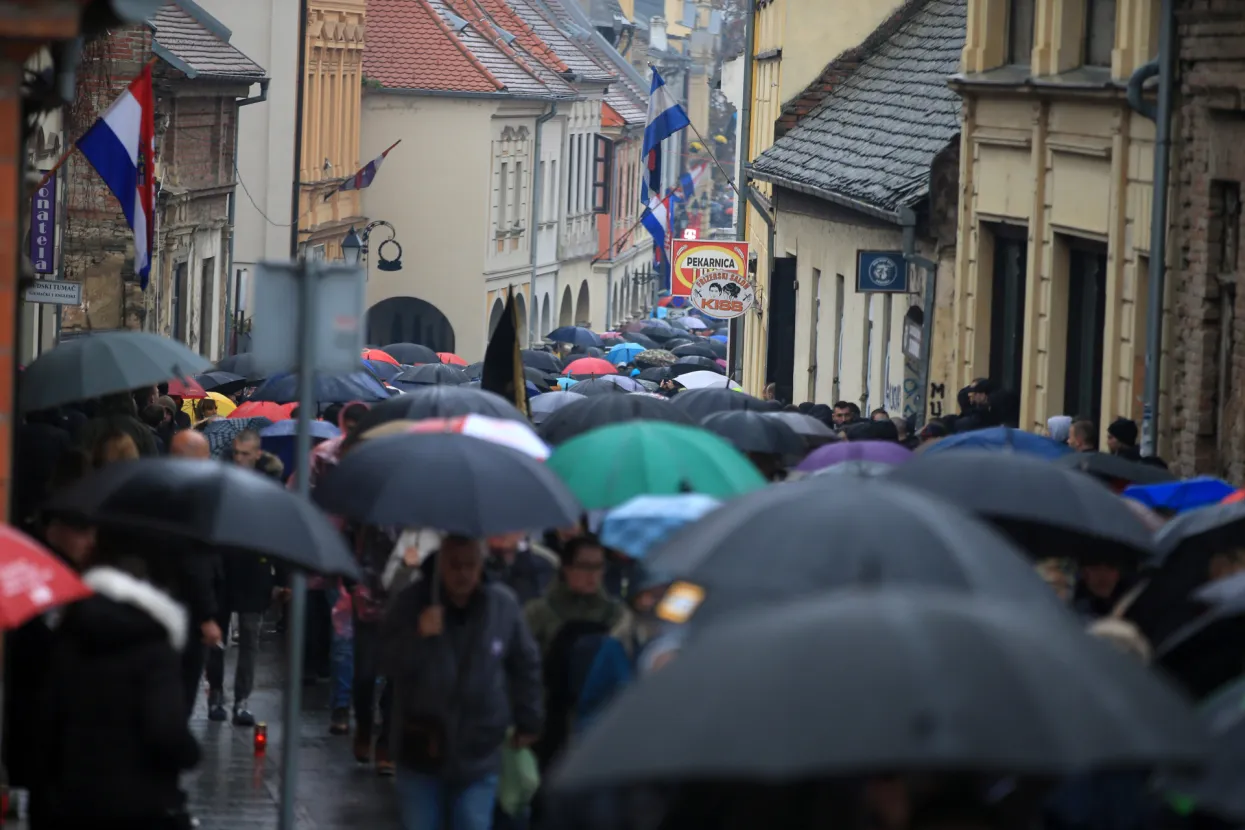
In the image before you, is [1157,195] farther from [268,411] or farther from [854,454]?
[268,411]

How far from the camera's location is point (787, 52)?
34.8m

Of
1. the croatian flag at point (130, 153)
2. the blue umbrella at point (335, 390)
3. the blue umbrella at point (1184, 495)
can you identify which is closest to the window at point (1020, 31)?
the blue umbrella at point (335, 390)

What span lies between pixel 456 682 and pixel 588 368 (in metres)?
27.4

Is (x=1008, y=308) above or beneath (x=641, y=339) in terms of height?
above

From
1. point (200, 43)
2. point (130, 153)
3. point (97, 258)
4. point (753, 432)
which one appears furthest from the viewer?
point (200, 43)

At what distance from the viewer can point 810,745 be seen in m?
4.66

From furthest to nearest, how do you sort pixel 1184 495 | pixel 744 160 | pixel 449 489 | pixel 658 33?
pixel 658 33 → pixel 744 160 → pixel 1184 495 → pixel 449 489

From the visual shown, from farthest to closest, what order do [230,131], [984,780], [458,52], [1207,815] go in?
[458,52] → [230,131] → [1207,815] → [984,780]

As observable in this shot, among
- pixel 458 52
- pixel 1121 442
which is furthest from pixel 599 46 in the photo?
pixel 1121 442

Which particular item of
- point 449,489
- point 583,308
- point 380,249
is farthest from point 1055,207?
point 583,308

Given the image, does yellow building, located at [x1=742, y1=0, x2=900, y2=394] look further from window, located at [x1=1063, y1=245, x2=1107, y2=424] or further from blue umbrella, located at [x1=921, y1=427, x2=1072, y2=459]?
blue umbrella, located at [x1=921, y1=427, x2=1072, y2=459]

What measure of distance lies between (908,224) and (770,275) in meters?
11.2

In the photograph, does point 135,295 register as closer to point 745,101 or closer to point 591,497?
point 745,101

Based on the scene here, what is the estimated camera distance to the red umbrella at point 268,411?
18.4 meters
